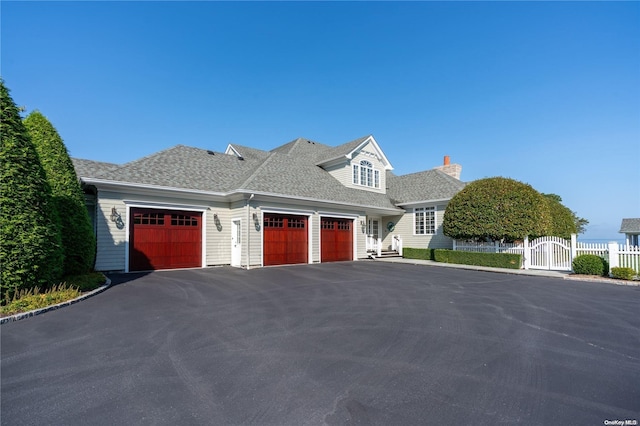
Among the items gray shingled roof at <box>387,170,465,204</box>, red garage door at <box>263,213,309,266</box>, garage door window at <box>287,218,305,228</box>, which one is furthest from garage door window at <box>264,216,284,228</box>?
gray shingled roof at <box>387,170,465,204</box>

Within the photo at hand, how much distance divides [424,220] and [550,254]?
763 centimetres

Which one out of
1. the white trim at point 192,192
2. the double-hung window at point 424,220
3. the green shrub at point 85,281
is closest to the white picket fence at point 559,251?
the double-hung window at point 424,220

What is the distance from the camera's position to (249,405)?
305 cm

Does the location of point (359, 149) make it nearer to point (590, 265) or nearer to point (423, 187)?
point (423, 187)

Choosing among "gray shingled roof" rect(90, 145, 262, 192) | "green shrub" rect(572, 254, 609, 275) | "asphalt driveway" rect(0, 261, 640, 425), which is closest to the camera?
"asphalt driveway" rect(0, 261, 640, 425)

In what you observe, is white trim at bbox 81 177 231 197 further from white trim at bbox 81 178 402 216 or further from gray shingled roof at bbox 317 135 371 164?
gray shingled roof at bbox 317 135 371 164

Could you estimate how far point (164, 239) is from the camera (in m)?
13.0

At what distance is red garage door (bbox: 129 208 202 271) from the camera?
12.3 meters

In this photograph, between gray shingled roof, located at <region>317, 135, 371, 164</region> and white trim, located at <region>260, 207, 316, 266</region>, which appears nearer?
white trim, located at <region>260, 207, 316, 266</region>

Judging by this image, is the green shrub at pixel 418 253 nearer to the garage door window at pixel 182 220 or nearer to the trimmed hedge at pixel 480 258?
the trimmed hedge at pixel 480 258

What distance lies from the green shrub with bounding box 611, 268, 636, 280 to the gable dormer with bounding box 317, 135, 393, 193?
1301cm

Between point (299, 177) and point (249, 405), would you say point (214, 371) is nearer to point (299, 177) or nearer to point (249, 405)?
point (249, 405)

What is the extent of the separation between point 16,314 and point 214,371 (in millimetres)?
5010

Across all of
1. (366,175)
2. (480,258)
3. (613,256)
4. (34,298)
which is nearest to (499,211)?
(480,258)
